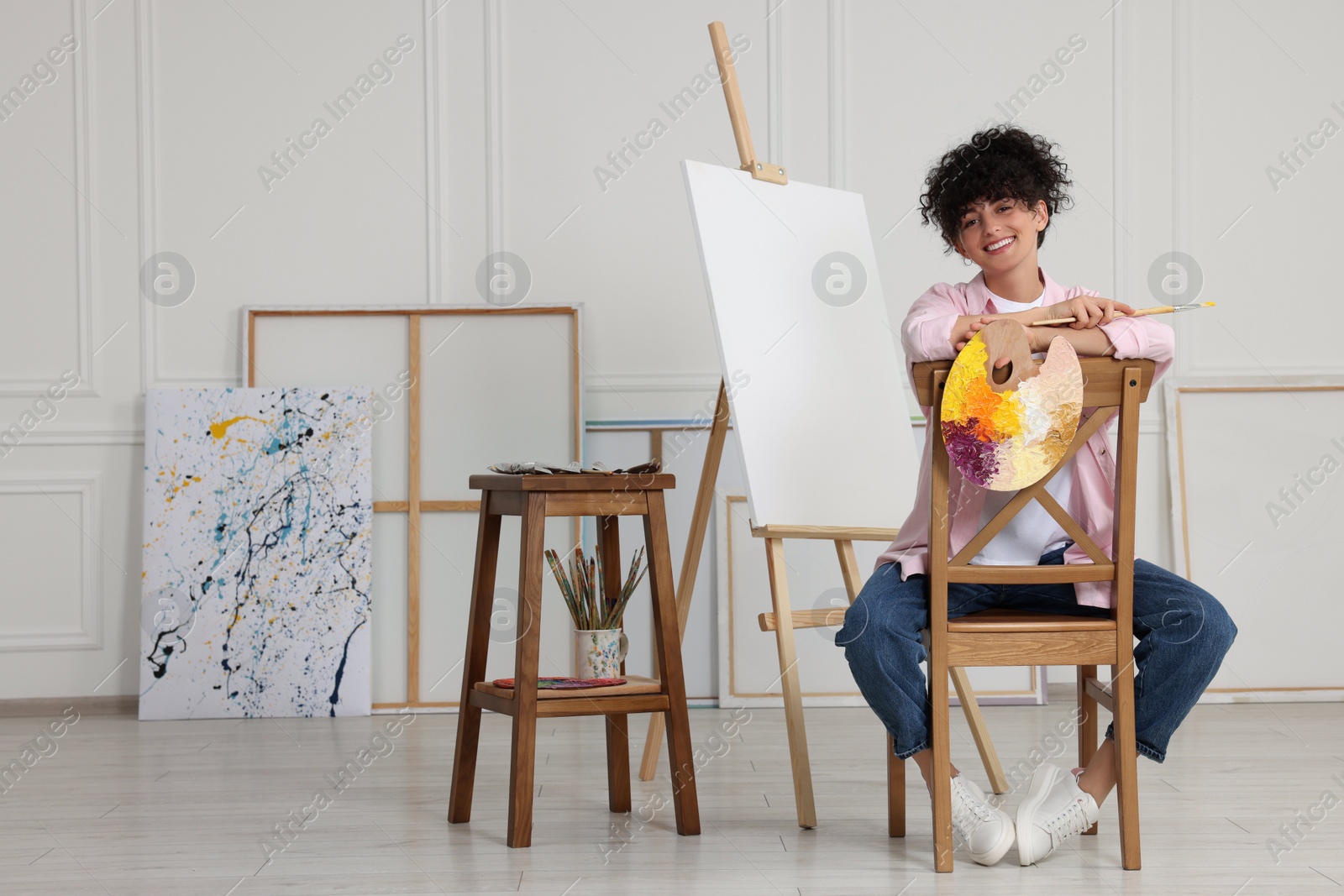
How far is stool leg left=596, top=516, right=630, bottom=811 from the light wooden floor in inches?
2.2

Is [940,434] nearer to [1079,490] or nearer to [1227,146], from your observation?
[1079,490]

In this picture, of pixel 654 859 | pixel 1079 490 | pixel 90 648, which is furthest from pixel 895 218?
pixel 90 648

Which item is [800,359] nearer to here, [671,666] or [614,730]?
[671,666]

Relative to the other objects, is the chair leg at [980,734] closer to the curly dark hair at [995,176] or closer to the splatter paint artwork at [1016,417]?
the splatter paint artwork at [1016,417]

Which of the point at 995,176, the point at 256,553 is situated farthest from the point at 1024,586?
the point at 256,553

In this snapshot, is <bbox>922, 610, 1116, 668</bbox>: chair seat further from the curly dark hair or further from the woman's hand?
the curly dark hair

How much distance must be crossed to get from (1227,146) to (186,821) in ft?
11.1

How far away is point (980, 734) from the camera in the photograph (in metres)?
2.27

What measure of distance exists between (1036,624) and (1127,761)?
10.2 inches

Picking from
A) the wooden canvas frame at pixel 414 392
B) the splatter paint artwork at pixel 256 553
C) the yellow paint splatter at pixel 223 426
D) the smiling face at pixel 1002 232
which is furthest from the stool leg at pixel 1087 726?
the yellow paint splatter at pixel 223 426

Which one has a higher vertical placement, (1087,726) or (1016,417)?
A: (1016,417)

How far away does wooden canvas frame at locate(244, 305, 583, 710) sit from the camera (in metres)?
3.23

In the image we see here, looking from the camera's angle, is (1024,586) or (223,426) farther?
(223,426)

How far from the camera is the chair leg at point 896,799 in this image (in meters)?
1.92
